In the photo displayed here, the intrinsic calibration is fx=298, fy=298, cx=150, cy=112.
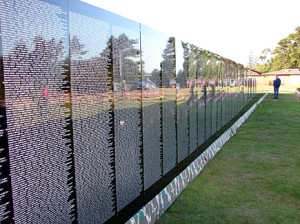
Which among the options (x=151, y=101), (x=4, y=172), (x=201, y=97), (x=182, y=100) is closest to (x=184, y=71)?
(x=182, y=100)

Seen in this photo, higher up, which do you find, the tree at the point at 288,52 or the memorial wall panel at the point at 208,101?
the tree at the point at 288,52

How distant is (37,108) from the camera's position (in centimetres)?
245

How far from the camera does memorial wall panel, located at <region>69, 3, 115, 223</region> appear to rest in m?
2.98

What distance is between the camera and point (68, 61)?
2.84m

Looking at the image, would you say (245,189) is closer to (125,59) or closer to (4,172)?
(125,59)

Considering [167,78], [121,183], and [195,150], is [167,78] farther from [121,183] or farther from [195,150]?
[195,150]

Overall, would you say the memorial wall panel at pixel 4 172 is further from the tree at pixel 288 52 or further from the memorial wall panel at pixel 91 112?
the tree at pixel 288 52

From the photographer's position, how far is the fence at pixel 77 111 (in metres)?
2.29

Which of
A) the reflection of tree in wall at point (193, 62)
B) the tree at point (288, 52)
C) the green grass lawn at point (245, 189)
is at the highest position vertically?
the tree at point (288, 52)

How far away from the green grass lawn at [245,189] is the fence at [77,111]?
0.79 metres

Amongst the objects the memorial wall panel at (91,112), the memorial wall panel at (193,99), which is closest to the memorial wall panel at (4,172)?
the memorial wall panel at (91,112)

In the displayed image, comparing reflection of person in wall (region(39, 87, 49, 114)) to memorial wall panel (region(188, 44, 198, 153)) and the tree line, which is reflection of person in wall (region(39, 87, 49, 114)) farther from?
the tree line

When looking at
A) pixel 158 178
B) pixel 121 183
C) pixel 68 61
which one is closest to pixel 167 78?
pixel 158 178

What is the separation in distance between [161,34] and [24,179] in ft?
12.1
